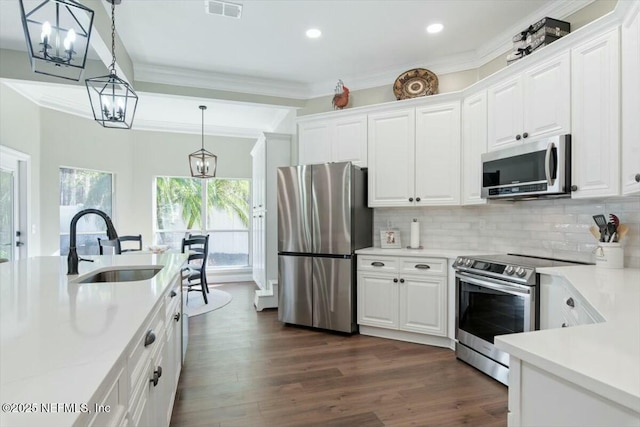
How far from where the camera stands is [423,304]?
11.2ft

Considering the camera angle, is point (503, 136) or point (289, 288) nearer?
point (503, 136)

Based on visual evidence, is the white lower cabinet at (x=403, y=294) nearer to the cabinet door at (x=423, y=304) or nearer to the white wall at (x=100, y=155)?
the cabinet door at (x=423, y=304)

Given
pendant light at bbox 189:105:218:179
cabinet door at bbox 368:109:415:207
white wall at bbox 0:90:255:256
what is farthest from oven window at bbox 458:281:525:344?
white wall at bbox 0:90:255:256

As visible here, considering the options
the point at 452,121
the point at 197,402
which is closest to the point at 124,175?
the point at 197,402

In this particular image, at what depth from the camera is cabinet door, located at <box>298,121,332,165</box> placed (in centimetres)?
418

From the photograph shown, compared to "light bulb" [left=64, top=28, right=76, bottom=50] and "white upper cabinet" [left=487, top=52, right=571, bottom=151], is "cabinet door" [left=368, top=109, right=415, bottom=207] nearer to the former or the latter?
"white upper cabinet" [left=487, top=52, right=571, bottom=151]

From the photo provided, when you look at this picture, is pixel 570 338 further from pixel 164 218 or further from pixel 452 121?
pixel 164 218

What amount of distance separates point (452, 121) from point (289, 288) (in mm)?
2490

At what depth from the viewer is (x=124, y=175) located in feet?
19.9

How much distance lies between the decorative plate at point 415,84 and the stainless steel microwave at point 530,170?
1098 mm

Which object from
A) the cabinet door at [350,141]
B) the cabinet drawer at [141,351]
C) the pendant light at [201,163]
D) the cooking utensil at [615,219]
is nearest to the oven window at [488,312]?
the cooking utensil at [615,219]

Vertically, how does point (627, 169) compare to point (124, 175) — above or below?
below

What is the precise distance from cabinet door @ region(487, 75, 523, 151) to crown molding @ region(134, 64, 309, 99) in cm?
236

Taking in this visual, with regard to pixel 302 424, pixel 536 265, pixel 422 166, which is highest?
pixel 422 166
